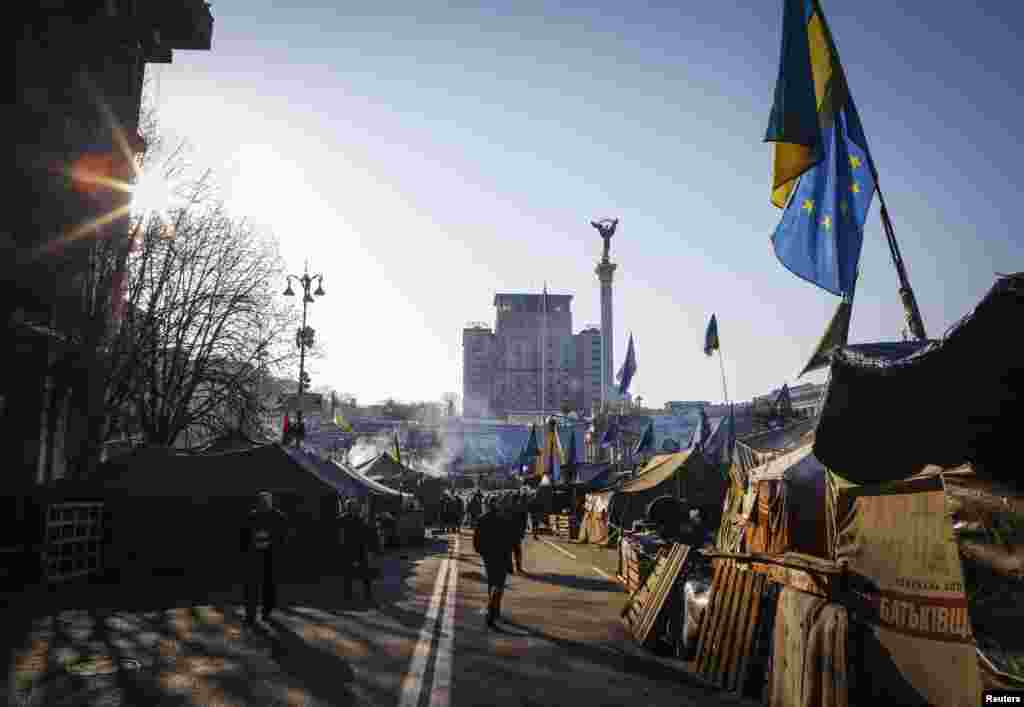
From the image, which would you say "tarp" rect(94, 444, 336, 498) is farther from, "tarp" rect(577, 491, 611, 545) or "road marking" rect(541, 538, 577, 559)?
"tarp" rect(577, 491, 611, 545)

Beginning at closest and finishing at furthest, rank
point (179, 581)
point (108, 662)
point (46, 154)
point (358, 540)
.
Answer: point (108, 662) → point (358, 540) → point (179, 581) → point (46, 154)

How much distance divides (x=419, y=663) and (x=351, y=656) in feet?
3.28

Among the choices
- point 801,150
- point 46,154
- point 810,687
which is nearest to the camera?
point 810,687

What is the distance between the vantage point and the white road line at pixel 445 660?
21.8 ft

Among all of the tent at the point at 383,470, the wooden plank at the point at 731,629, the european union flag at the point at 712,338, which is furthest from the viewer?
the tent at the point at 383,470

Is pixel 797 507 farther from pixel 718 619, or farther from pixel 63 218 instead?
pixel 63 218

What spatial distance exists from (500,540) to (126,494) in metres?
10.7

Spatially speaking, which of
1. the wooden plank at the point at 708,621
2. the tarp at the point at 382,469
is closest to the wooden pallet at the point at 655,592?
the wooden plank at the point at 708,621

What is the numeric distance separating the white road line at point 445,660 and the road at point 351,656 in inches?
0.9

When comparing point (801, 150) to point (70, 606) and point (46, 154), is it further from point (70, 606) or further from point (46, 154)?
point (46, 154)

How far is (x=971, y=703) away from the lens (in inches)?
191

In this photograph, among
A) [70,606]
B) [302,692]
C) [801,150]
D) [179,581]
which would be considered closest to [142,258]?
[179,581]

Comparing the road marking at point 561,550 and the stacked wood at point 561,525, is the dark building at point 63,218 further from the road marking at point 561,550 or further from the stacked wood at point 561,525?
the stacked wood at point 561,525

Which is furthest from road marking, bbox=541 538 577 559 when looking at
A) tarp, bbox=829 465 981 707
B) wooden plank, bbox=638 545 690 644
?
tarp, bbox=829 465 981 707
